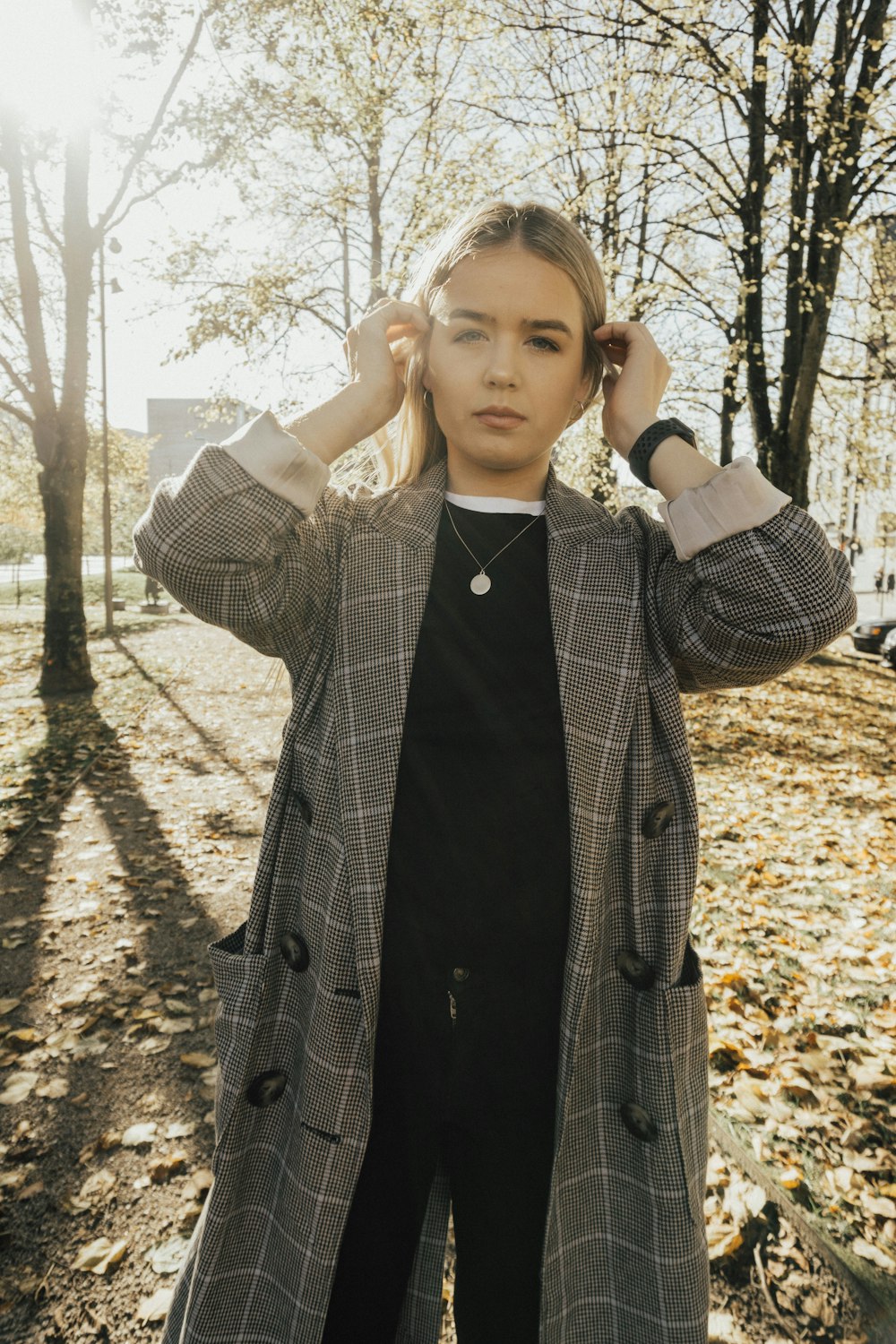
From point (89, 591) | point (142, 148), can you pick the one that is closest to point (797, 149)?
point (142, 148)

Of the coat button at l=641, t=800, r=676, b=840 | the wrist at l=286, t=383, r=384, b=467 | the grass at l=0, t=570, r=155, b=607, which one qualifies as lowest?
the grass at l=0, t=570, r=155, b=607

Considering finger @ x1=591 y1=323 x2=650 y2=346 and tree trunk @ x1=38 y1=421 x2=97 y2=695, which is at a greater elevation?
finger @ x1=591 y1=323 x2=650 y2=346

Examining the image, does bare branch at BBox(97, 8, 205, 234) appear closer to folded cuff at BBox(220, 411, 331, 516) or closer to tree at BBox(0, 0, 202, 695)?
tree at BBox(0, 0, 202, 695)

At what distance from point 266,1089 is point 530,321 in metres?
1.63

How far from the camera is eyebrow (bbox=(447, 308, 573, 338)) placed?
1.72 m

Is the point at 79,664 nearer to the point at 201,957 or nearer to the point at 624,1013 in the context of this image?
the point at 201,957

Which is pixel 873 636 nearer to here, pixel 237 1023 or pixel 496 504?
pixel 496 504

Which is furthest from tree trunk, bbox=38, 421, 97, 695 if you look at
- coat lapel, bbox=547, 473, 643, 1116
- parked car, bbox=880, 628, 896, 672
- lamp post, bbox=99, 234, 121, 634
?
parked car, bbox=880, 628, 896, 672

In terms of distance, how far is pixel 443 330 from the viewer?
1.76 meters

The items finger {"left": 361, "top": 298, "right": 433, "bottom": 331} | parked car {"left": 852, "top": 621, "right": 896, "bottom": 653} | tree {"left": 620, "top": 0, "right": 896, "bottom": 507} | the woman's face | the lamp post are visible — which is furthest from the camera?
parked car {"left": 852, "top": 621, "right": 896, "bottom": 653}

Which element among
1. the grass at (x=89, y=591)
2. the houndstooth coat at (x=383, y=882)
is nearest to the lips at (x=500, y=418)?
the houndstooth coat at (x=383, y=882)

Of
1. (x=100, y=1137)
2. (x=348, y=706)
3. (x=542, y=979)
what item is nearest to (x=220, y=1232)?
(x=542, y=979)

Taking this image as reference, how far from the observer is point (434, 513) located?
5.91 feet

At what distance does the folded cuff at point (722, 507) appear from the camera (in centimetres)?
151
